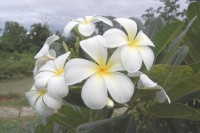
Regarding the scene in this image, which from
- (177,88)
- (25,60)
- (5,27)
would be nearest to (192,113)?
(177,88)

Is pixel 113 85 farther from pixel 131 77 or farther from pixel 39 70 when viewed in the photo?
pixel 39 70

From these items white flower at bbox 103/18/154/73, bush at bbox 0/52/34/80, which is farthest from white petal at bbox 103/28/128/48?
bush at bbox 0/52/34/80

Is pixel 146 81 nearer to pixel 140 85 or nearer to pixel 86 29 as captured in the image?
pixel 140 85

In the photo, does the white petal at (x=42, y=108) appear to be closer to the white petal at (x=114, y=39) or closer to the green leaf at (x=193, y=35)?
the white petal at (x=114, y=39)

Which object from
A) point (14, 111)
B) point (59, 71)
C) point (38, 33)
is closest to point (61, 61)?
point (59, 71)

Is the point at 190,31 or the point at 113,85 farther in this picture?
the point at 190,31

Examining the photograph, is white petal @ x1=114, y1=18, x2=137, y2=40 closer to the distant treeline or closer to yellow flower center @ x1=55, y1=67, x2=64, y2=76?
yellow flower center @ x1=55, y1=67, x2=64, y2=76
